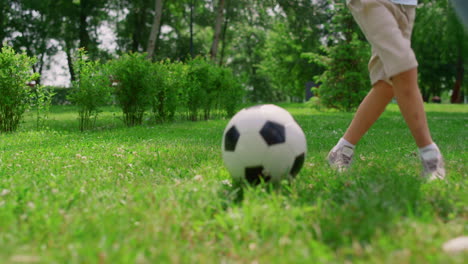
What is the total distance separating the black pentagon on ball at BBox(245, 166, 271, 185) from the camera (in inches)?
121

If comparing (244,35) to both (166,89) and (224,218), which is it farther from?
(224,218)

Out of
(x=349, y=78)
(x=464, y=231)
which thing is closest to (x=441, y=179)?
(x=464, y=231)

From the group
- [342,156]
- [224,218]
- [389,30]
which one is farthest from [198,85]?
[224,218]

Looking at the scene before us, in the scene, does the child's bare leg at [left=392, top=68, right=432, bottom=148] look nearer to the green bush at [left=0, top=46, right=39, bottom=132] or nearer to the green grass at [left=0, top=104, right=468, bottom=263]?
the green grass at [left=0, top=104, right=468, bottom=263]

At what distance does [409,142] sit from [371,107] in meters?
3.22

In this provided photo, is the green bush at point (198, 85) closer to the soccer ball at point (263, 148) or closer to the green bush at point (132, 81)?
the green bush at point (132, 81)

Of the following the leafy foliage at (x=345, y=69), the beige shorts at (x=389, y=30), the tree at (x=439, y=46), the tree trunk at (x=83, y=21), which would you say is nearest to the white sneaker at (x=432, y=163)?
the beige shorts at (x=389, y=30)

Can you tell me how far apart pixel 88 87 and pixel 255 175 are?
22.7ft

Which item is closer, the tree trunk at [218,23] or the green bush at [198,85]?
the green bush at [198,85]

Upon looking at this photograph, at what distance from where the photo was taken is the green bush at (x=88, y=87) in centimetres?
902

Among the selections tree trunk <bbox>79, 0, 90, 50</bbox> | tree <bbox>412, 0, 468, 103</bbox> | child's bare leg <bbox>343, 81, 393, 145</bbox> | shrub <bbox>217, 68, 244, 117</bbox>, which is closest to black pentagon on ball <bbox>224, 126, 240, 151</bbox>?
child's bare leg <bbox>343, 81, 393, 145</bbox>

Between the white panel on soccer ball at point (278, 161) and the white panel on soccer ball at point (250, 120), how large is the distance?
0.22 metres

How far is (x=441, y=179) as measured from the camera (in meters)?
3.28

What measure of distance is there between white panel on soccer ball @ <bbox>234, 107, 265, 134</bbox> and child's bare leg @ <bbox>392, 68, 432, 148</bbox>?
4.12 feet
